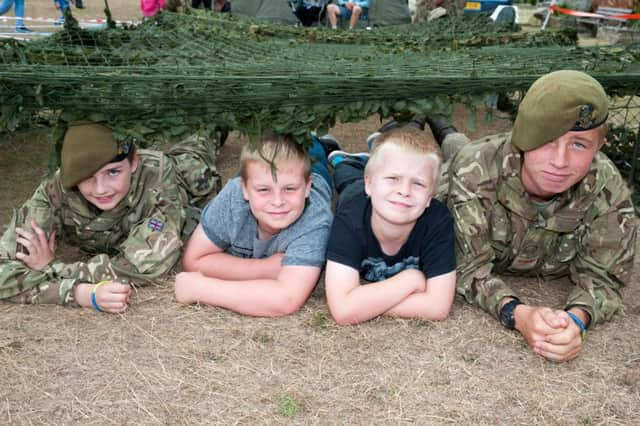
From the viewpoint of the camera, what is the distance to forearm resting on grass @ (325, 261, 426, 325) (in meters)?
2.95

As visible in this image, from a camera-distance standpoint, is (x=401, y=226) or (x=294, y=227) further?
(x=294, y=227)

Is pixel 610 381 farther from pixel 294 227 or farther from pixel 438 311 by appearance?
pixel 294 227

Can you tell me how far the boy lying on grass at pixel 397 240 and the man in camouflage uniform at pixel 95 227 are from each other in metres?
1.01

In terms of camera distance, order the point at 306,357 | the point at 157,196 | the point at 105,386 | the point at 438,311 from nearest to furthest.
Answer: the point at 105,386 → the point at 306,357 → the point at 438,311 → the point at 157,196

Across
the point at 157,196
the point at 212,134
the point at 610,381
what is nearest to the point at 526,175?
the point at 610,381

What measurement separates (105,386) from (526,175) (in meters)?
2.16

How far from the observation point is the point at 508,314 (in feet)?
9.80

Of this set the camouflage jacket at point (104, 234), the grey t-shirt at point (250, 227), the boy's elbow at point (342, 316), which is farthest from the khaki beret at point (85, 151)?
the boy's elbow at point (342, 316)

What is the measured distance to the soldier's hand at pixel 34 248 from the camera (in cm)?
328

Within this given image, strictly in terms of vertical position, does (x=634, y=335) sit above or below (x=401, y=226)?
below

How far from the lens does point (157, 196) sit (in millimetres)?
3516

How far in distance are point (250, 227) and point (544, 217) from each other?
154 cm

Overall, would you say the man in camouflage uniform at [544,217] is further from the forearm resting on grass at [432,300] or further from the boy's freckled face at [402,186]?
the boy's freckled face at [402,186]

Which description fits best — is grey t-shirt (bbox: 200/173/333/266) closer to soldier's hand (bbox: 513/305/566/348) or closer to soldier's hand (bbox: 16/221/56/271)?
soldier's hand (bbox: 16/221/56/271)
